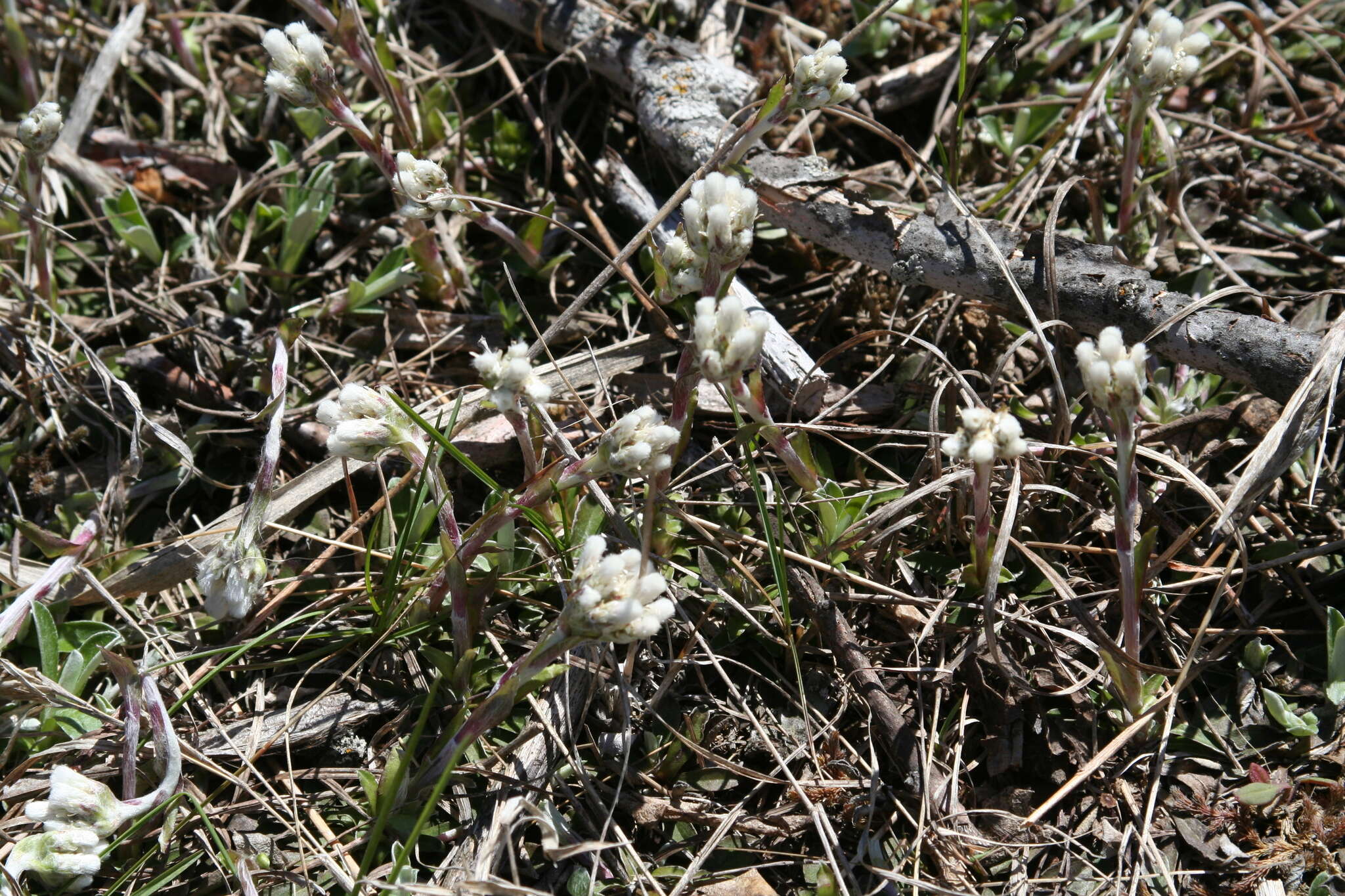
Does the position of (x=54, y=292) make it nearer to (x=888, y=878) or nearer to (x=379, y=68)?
(x=379, y=68)

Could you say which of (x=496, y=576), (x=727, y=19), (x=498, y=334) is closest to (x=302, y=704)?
(x=496, y=576)

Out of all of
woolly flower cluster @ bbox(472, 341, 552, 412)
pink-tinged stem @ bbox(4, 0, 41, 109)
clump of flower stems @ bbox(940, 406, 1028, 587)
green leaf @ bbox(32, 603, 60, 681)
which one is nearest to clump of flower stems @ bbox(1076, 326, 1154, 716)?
clump of flower stems @ bbox(940, 406, 1028, 587)

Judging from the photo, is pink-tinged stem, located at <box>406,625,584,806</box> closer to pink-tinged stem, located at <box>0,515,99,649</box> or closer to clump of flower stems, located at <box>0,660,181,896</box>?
clump of flower stems, located at <box>0,660,181,896</box>

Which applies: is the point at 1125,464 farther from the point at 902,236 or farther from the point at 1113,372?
the point at 902,236

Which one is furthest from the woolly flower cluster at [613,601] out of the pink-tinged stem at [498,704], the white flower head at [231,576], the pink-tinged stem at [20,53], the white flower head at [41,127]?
the pink-tinged stem at [20,53]

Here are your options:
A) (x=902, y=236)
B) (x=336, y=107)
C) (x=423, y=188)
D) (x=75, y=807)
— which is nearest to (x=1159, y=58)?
(x=902, y=236)

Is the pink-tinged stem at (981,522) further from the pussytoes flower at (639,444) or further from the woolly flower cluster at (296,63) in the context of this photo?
the woolly flower cluster at (296,63)
